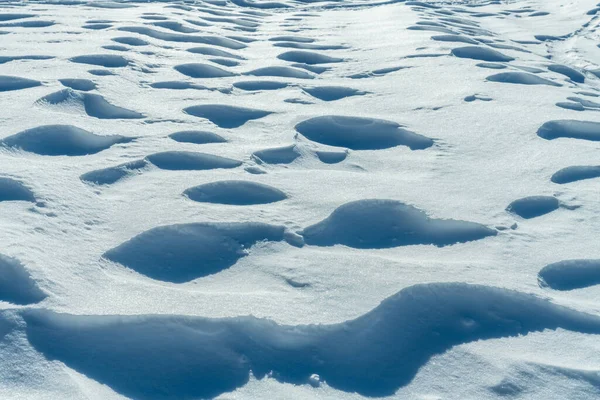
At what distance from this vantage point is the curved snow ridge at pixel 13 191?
6.38 ft

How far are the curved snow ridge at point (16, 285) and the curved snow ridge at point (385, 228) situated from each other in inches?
25.8

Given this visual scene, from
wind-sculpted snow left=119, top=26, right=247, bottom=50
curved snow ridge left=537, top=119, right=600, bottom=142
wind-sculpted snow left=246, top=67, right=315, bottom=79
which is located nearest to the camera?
curved snow ridge left=537, top=119, right=600, bottom=142

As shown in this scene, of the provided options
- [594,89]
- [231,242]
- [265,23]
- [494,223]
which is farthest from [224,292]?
[265,23]

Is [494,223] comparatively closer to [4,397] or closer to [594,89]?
[4,397]

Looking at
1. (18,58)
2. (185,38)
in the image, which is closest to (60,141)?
(18,58)

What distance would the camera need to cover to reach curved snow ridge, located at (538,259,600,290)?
5.67ft

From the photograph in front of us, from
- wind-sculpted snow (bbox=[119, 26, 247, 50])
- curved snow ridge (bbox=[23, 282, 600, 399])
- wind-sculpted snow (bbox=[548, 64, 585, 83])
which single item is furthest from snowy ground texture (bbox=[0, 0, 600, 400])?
wind-sculpted snow (bbox=[119, 26, 247, 50])

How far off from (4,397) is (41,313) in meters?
0.23

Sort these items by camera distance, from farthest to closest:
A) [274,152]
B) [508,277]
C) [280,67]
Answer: [280,67]
[274,152]
[508,277]

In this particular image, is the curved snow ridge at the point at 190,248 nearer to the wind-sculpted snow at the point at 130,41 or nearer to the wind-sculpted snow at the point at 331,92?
the wind-sculpted snow at the point at 331,92

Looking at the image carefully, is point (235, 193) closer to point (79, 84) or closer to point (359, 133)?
point (359, 133)

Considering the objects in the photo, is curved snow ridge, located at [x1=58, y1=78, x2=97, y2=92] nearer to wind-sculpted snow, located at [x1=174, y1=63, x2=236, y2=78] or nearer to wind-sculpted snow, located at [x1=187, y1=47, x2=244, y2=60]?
wind-sculpted snow, located at [x1=174, y1=63, x2=236, y2=78]

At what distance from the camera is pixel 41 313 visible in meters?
1.44

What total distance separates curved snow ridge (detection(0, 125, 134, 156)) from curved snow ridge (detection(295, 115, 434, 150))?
67 cm
